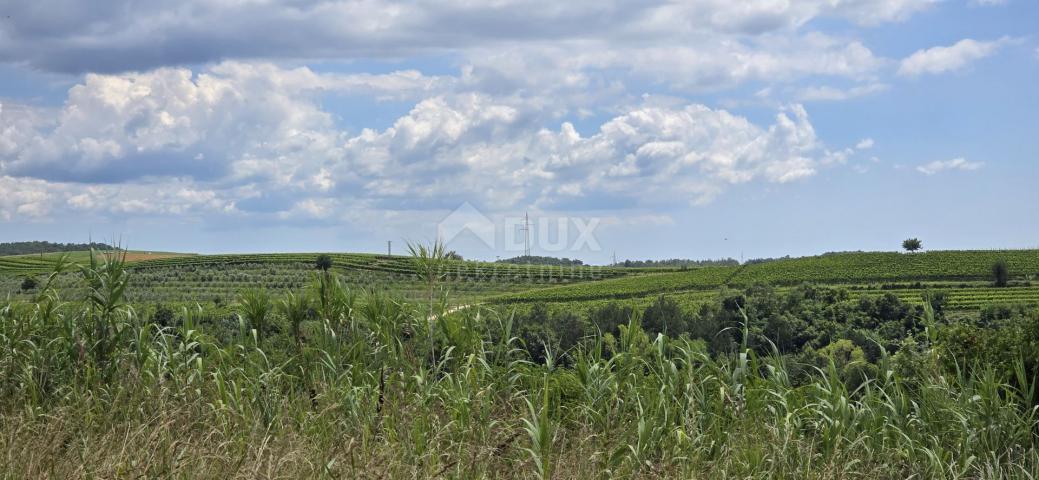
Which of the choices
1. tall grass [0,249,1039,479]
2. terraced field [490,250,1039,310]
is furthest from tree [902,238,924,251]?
tall grass [0,249,1039,479]

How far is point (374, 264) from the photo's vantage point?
89.7m

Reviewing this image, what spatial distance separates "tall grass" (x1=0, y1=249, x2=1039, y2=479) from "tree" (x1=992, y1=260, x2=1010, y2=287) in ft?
246

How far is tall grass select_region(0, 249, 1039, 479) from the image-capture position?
13.0 feet

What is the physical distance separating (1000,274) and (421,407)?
77990mm

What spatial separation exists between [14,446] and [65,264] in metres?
3.10

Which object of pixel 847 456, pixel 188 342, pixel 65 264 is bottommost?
pixel 847 456

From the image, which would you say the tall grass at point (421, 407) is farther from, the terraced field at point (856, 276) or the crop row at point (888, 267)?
the crop row at point (888, 267)

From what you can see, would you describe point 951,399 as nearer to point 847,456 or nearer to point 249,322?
point 847,456

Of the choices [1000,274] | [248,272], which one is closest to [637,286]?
[1000,274]

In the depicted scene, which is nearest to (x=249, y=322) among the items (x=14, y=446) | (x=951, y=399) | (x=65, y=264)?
(x=65, y=264)

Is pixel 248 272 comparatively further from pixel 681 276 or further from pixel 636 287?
pixel 681 276

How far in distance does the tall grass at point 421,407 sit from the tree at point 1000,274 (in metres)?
74.9

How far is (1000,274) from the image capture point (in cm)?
7150

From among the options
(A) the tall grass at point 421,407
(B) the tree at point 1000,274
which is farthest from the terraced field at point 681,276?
(A) the tall grass at point 421,407
